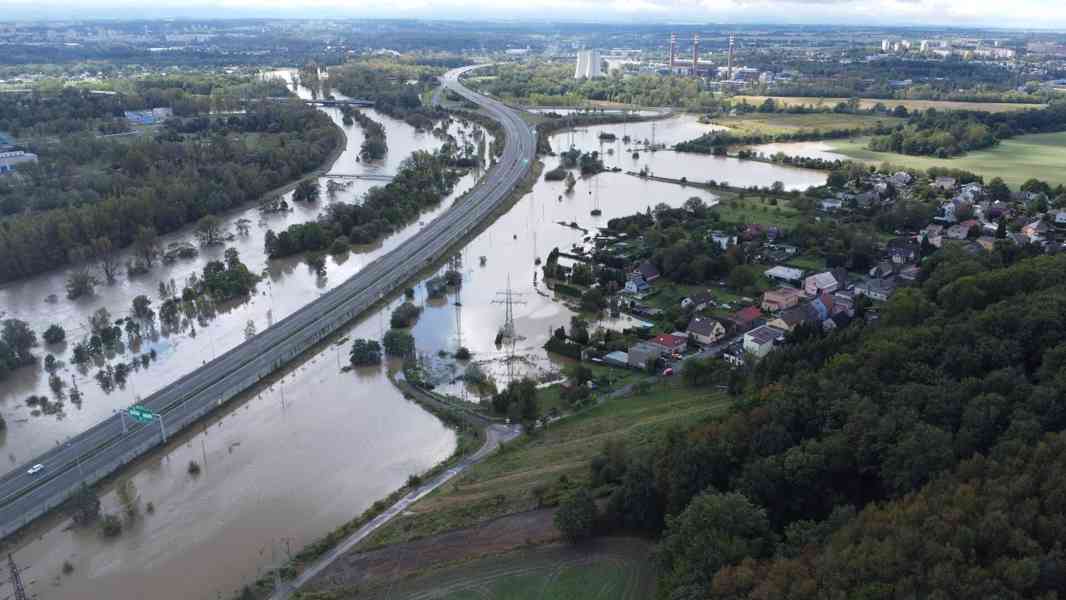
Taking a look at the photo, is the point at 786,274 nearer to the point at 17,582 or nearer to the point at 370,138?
the point at 17,582

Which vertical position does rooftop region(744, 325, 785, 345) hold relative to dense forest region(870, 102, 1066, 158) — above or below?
below

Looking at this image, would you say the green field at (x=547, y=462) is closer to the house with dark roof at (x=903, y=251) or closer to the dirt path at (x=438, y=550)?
the dirt path at (x=438, y=550)

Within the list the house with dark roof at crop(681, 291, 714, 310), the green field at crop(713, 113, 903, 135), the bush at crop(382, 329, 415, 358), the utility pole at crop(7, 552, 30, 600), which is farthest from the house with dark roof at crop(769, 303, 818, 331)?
the green field at crop(713, 113, 903, 135)

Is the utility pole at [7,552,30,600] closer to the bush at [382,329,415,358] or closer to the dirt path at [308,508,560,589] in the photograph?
the dirt path at [308,508,560,589]

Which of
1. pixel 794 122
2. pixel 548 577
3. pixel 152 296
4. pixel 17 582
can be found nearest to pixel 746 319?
pixel 548 577

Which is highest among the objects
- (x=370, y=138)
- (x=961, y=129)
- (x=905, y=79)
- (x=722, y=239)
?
(x=905, y=79)

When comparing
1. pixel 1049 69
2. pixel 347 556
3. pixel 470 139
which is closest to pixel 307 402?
pixel 347 556

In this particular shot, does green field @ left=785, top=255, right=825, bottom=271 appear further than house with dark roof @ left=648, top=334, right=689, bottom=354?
Yes
